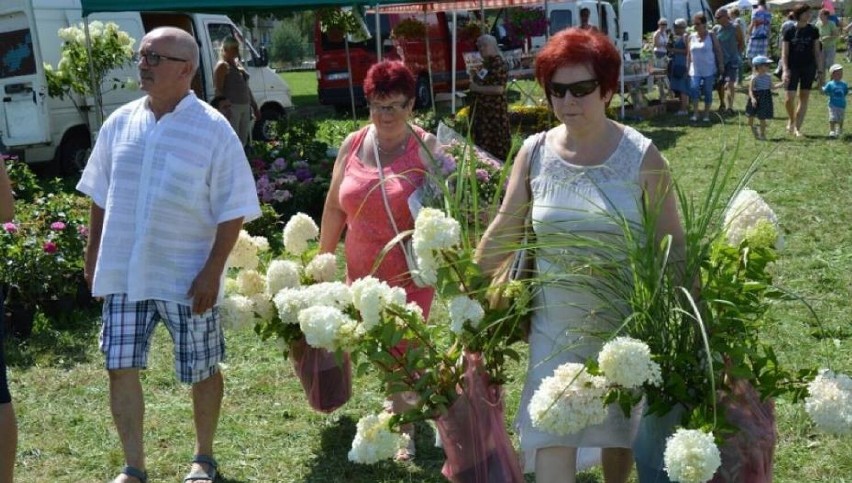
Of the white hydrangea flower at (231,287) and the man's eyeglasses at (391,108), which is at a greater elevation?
the man's eyeglasses at (391,108)

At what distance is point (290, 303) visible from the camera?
4.19m

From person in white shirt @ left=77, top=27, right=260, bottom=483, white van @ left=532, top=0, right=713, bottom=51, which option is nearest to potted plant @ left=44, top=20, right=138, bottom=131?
person in white shirt @ left=77, top=27, right=260, bottom=483

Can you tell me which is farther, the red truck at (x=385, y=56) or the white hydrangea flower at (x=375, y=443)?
the red truck at (x=385, y=56)

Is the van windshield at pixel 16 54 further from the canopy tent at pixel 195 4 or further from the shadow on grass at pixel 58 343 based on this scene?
the shadow on grass at pixel 58 343

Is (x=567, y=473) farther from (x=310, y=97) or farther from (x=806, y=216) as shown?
(x=310, y=97)

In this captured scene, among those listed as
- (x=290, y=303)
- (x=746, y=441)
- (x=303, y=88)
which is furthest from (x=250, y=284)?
(x=303, y=88)

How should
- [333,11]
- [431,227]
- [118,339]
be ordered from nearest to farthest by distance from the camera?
[431,227]
[118,339]
[333,11]

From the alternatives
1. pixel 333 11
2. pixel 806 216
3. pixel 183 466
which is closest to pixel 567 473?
pixel 183 466

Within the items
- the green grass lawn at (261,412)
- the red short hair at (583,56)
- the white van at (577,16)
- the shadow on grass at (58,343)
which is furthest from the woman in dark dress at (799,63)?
the red short hair at (583,56)

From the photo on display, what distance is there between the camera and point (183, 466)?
479 cm

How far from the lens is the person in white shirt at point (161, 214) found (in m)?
4.14

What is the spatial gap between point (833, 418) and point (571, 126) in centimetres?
114

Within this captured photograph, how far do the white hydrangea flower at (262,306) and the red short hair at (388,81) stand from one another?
3.00 ft

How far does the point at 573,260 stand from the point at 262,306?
1.62m
